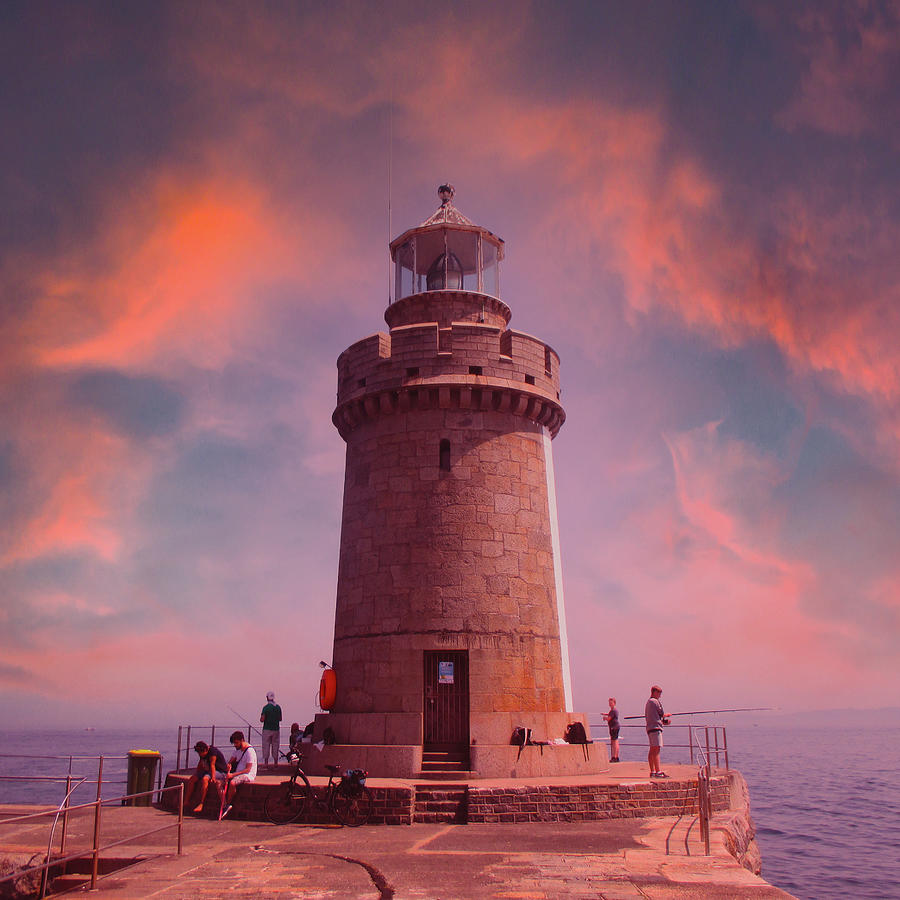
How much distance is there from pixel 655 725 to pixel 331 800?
630 cm

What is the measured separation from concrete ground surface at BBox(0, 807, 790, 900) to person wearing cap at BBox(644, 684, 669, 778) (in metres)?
2.24

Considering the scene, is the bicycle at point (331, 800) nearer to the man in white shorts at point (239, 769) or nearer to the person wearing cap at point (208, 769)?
the man in white shorts at point (239, 769)

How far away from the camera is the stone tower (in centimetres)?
1590

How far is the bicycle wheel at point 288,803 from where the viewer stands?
1256 centimetres

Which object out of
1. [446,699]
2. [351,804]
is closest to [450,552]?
[446,699]

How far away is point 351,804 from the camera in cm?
1239

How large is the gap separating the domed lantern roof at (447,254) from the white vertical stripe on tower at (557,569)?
4398 mm

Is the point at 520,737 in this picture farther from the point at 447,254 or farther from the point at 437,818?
the point at 447,254

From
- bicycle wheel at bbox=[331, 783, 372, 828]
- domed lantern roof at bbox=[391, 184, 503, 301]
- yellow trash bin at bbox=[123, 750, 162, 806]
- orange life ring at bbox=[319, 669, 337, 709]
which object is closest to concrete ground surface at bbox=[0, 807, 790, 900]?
bicycle wheel at bbox=[331, 783, 372, 828]

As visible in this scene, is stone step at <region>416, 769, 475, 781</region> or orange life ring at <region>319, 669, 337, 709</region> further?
orange life ring at <region>319, 669, 337, 709</region>

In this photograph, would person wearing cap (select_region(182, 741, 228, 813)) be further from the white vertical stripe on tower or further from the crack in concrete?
the white vertical stripe on tower

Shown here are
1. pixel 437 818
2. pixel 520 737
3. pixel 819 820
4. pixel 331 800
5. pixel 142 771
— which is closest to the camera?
pixel 331 800

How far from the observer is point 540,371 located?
18828mm

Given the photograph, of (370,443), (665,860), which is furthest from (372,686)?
(665,860)
